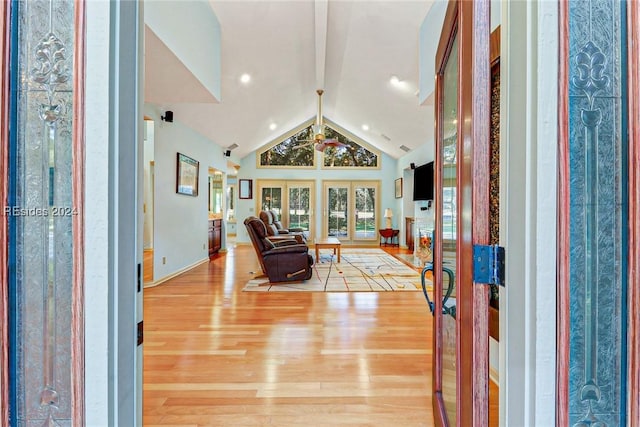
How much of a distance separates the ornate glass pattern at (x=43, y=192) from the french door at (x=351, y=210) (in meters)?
8.61

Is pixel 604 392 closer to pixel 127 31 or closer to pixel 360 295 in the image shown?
pixel 127 31

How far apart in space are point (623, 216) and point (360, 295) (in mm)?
3335

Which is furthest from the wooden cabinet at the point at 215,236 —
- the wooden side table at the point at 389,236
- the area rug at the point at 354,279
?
the wooden side table at the point at 389,236

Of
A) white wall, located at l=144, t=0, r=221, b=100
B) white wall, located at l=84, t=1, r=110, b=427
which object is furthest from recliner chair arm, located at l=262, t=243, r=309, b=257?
white wall, located at l=84, t=1, r=110, b=427

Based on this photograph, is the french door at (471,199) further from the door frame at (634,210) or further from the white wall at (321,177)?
the white wall at (321,177)

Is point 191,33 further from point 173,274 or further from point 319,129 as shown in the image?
point 319,129

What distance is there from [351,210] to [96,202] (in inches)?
345

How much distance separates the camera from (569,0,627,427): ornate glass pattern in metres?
0.68

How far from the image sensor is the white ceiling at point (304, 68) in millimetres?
3548

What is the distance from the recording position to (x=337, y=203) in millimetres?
9375

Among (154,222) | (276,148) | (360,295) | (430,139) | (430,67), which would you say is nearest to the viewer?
(430,67)

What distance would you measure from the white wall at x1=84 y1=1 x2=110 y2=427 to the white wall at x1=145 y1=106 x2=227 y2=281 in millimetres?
4049

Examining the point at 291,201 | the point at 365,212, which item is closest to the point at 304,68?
the point at 291,201

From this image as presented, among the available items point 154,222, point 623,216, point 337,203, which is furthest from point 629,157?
point 337,203
